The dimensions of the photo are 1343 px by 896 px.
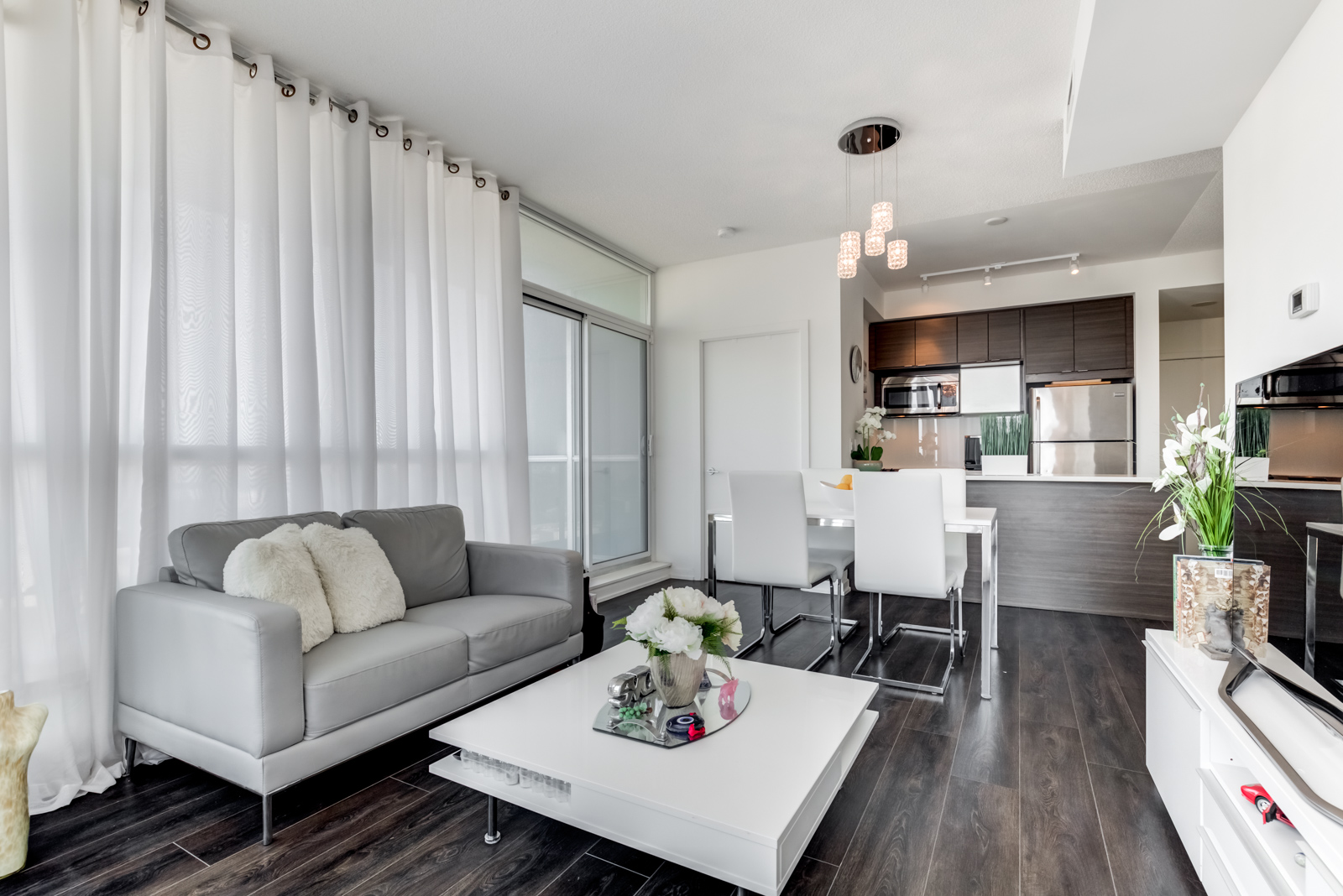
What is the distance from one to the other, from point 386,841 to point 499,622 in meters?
0.82

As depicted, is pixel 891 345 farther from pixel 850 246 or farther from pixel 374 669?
pixel 374 669

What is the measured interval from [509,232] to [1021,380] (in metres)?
4.70

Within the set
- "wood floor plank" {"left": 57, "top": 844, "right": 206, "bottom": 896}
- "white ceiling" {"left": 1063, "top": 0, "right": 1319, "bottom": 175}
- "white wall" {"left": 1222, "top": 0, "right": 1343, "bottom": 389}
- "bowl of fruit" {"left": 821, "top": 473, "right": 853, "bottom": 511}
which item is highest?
"white ceiling" {"left": 1063, "top": 0, "right": 1319, "bottom": 175}

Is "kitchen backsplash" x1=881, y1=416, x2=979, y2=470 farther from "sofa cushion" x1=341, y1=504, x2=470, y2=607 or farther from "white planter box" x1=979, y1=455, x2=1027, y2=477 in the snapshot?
"sofa cushion" x1=341, y1=504, x2=470, y2=607

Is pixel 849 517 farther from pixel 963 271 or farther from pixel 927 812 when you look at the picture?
pixel 963 271

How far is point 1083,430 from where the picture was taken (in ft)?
19.2

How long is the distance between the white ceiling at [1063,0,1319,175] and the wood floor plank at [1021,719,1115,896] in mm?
2360

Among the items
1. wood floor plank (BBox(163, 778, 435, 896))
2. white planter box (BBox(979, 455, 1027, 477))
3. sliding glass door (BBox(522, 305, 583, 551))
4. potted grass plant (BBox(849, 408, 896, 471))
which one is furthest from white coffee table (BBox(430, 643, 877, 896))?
white planter box (BBox(979, 455, 1027, 477))

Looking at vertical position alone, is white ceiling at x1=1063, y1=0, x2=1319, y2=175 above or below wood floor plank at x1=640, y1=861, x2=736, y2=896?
above

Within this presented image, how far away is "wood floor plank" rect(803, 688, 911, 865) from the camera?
1729 mm

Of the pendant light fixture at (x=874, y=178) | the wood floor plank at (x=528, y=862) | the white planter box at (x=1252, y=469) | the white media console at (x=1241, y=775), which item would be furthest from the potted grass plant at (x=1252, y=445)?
the wood floor plank at (x=528, y=862)


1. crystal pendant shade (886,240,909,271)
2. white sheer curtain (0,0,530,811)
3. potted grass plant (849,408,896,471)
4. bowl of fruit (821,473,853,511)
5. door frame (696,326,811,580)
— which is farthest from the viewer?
door frame (696,326,811,580)

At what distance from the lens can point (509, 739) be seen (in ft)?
5.45

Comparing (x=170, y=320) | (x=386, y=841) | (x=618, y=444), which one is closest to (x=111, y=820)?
(x=386, y=841)
